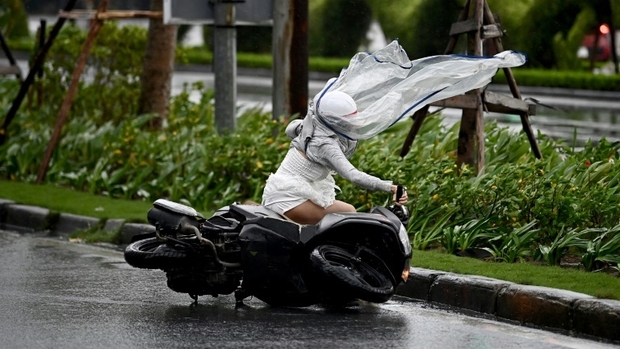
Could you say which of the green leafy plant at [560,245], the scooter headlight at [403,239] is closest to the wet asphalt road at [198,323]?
the scooter headlight at [403,239]

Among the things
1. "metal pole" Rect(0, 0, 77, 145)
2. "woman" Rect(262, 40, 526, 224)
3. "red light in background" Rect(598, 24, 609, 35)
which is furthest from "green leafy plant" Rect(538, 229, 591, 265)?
"red light in background" Rect(598, 24, 609, 35)

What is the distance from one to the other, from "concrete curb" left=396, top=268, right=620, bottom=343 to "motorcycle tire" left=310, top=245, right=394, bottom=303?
704mm

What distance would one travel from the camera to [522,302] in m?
7.31

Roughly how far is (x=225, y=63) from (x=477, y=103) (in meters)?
3.39

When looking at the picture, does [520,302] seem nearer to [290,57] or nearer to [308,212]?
[308,212]

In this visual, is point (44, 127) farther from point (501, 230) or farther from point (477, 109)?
point (501, 230)

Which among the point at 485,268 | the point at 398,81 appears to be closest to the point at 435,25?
the point at 485,268

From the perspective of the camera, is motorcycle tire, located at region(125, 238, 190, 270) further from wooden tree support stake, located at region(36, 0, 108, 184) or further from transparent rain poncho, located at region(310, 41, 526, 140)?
wooden tree support stake, located at region(36, 0, 108, 184)

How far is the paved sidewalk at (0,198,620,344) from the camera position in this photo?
6801 millimetres

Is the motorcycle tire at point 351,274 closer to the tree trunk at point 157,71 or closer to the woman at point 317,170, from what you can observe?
the woman at point 317,170

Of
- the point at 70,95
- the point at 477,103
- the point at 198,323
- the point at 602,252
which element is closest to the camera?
the point at 198,323

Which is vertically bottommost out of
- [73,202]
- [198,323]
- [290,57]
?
[198,323]

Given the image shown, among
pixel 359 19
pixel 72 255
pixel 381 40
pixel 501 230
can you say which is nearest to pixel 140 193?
pixel 72 255

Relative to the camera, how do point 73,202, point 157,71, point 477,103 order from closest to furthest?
Result: point 477,103, point 73,202, point 157,71
